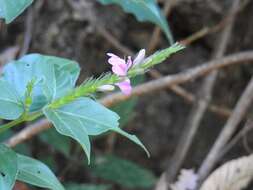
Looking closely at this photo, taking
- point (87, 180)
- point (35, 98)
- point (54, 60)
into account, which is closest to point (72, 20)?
point (87, 180)

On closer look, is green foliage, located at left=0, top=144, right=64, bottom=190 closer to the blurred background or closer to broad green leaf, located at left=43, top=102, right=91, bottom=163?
broad green leaf, located at left=43, top=102, right=91, bottom=163

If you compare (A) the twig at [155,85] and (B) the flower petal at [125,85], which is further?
(A) the twig at [155,85]

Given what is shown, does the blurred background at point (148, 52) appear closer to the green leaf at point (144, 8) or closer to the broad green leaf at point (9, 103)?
A: the green leaf at point (144, 8)

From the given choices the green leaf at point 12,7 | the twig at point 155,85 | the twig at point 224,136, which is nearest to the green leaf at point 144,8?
the twig at point 155,85

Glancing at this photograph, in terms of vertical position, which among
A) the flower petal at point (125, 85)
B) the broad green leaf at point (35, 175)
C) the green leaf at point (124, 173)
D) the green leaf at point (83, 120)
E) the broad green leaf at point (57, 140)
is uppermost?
the flower petal at point (125, 85)

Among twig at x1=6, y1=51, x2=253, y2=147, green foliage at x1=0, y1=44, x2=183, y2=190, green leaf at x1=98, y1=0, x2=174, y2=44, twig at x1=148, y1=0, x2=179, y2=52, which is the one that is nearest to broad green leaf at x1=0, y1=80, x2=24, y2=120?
green foliage at x1=0, y1=44, x2=183, y2=190

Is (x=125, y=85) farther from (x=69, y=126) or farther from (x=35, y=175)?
(x=35, y=175)

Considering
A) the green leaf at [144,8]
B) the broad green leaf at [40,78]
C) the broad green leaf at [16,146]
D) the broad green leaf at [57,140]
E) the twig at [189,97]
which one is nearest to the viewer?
the broad green leaf at [40,78]
